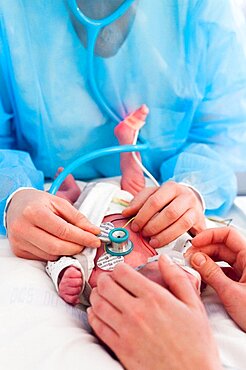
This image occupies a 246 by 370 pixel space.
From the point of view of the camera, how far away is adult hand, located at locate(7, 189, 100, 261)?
2.88 ft

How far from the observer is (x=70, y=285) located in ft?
2.77

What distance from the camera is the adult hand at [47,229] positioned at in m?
0.88

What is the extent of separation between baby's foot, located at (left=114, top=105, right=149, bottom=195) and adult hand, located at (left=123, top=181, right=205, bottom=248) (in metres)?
0.25

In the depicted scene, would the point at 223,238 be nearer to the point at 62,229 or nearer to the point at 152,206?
the point at 152,206

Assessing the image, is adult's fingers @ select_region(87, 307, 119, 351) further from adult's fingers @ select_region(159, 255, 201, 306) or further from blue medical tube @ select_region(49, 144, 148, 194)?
blue medical tube @ select_region(49, 144, 148, 194)

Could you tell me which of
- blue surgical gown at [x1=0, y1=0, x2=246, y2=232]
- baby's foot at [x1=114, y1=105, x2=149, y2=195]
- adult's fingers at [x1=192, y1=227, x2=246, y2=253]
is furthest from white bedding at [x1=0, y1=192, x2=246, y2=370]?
baby's foot at [x1=114, y1=105, x2=149, y2=195]

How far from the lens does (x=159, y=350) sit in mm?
644

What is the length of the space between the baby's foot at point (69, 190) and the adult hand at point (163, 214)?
0.87 feet

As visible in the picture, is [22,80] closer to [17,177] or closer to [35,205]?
[17,177]

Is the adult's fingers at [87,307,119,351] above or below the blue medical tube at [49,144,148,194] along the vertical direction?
below

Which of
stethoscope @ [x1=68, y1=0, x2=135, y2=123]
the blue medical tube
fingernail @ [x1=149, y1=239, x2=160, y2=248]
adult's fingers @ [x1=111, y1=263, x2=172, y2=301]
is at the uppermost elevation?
stethoscope @ [x1=68, y1=0, x2=135, y2=123]

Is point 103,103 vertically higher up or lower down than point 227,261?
higher up

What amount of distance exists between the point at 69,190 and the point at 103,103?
25 cm

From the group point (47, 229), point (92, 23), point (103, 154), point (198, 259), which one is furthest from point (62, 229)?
point (92, 23)
